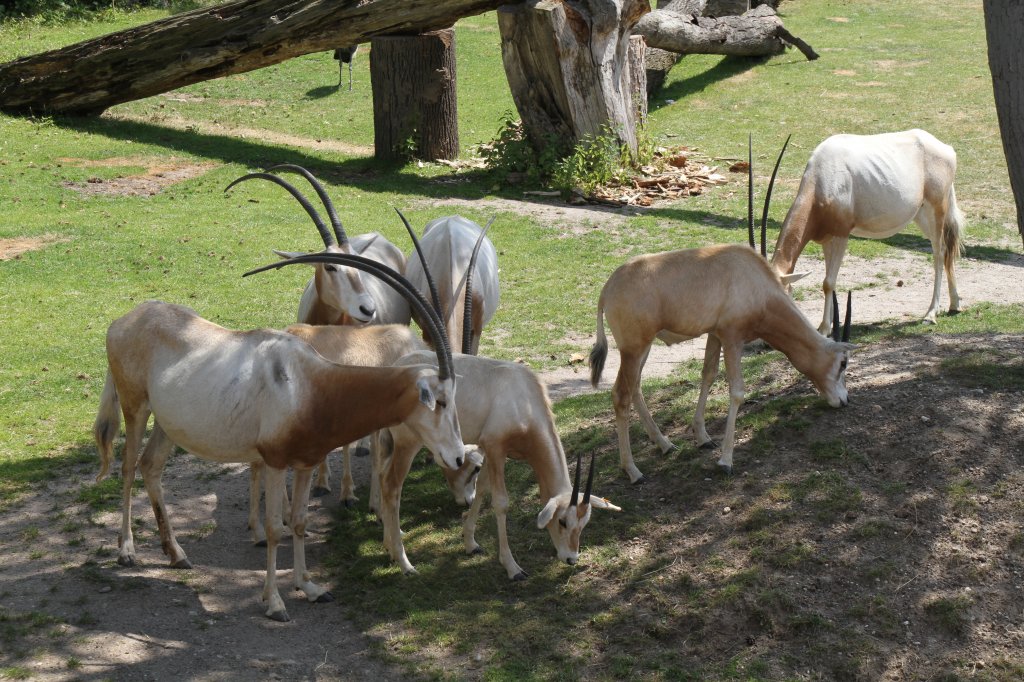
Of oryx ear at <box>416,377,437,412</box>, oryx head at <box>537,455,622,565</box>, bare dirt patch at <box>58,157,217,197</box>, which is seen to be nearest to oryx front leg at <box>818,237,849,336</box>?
oryx head at <box>537,455,622,565</box>

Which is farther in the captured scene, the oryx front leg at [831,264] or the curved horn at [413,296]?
the oryx front leg at [831,264]

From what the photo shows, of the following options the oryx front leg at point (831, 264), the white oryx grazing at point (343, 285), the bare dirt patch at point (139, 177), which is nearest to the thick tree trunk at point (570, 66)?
the bare dirt patch at point (139, 177)

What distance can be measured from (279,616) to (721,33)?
775 inches

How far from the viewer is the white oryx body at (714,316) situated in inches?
320

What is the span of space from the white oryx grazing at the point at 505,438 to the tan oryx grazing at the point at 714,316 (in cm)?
121

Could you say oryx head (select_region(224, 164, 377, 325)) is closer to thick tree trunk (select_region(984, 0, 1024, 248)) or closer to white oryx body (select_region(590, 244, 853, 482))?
white oryx body (select_region(590, 244, 853, 482))

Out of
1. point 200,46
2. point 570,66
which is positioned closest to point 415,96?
point 570,66

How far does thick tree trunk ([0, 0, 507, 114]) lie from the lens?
1847cm

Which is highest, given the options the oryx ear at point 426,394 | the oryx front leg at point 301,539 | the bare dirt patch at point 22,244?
the oryx ear at point 426,394

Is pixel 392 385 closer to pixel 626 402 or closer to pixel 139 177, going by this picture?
pixel 626 402

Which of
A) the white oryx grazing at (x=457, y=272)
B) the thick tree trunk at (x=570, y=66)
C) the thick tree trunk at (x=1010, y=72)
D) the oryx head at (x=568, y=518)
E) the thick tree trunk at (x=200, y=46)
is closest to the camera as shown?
the oryx head at (x=568, y=518)

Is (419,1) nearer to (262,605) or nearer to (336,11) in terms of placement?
(336,11)

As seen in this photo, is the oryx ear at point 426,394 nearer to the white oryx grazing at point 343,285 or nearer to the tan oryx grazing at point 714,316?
the tan oryx grazing at point 714,316

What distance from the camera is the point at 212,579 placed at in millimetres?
7309
